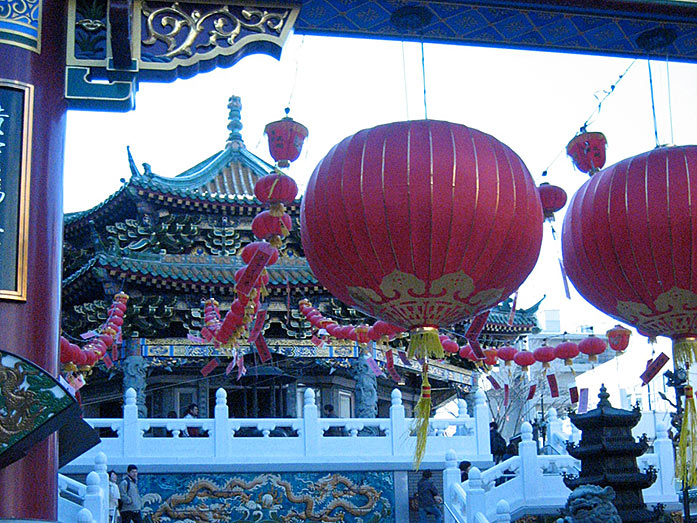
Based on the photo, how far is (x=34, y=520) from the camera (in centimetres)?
364

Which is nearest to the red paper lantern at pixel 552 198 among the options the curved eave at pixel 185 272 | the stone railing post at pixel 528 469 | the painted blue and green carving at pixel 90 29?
the painted blue and green carving at pixel 90 29

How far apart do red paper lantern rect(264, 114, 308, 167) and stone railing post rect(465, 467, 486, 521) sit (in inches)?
231

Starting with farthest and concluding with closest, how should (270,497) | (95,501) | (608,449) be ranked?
(270,497) < (608,449) < (95,501)

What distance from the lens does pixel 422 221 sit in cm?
397

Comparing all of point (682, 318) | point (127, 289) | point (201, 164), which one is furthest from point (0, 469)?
point (201, 164)

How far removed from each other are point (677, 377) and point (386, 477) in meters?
5.39

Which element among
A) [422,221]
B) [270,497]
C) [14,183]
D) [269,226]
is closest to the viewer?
[14,183]

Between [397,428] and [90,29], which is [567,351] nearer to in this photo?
[397,428]

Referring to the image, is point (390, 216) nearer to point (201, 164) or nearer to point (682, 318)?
point (682, 318)

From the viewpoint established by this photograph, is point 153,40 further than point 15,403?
Yes

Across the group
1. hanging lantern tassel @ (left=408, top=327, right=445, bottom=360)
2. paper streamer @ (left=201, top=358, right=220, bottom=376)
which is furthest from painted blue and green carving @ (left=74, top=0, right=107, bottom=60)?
paper streamer @ (left=201, top=358, right=220, bottom=376)

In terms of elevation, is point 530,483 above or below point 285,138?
below

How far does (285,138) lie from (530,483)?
24.4ft

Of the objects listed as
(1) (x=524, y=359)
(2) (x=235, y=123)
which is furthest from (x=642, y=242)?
(2) (x=235, y=123)
